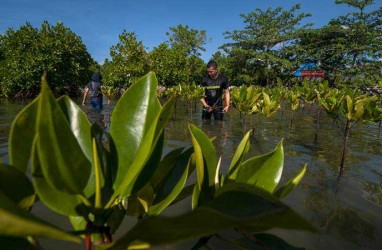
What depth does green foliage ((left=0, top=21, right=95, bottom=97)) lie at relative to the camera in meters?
20.9

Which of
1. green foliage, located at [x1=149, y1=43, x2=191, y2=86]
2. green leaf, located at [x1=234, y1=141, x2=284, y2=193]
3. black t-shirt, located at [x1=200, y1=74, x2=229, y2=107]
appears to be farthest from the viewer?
green foliage, located at [x1=149, y1=43, x2=191, y2=86]

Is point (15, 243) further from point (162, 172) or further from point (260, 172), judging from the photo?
point (260, 172)

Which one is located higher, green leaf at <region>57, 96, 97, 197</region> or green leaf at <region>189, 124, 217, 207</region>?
green leaf at <region>57, 96, 97, 197</region>

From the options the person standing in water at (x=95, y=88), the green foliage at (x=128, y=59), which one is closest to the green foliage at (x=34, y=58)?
the green foliage at (x=128, y=59)

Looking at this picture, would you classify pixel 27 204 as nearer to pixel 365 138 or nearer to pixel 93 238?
pixel 93 238

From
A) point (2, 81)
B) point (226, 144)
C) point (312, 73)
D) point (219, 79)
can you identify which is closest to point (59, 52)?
point (2, 81)

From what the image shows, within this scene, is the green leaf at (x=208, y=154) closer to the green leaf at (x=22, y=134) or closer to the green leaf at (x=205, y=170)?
the green leaf at (x=205, y=170)

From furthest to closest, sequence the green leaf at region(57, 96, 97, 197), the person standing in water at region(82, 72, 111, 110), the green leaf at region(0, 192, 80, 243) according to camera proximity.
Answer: the person standing in water at region(82, 72, 111, 110), the green leaf at region(57, 96, 97, 197), the green leaf at region(0, 192, 80, 243)

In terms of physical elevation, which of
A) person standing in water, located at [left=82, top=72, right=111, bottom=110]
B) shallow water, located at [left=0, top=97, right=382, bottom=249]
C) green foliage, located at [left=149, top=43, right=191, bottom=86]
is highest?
green foliage, located at [left=149, top=43, right=191, bottom=86]

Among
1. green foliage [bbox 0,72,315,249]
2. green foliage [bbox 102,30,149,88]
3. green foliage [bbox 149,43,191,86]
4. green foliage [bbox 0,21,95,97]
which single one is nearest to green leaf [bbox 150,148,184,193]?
green foliage [bbox 0,72,315,249]

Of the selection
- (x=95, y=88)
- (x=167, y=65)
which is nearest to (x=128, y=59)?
(x=167, y=65)

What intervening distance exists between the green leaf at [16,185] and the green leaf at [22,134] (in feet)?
0.17

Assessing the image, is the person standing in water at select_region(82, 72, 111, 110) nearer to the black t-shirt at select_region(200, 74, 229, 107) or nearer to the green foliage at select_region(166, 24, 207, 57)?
the black t-shirt at select_region(200, 74, 229, 107)

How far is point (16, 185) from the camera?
0.57 metres
